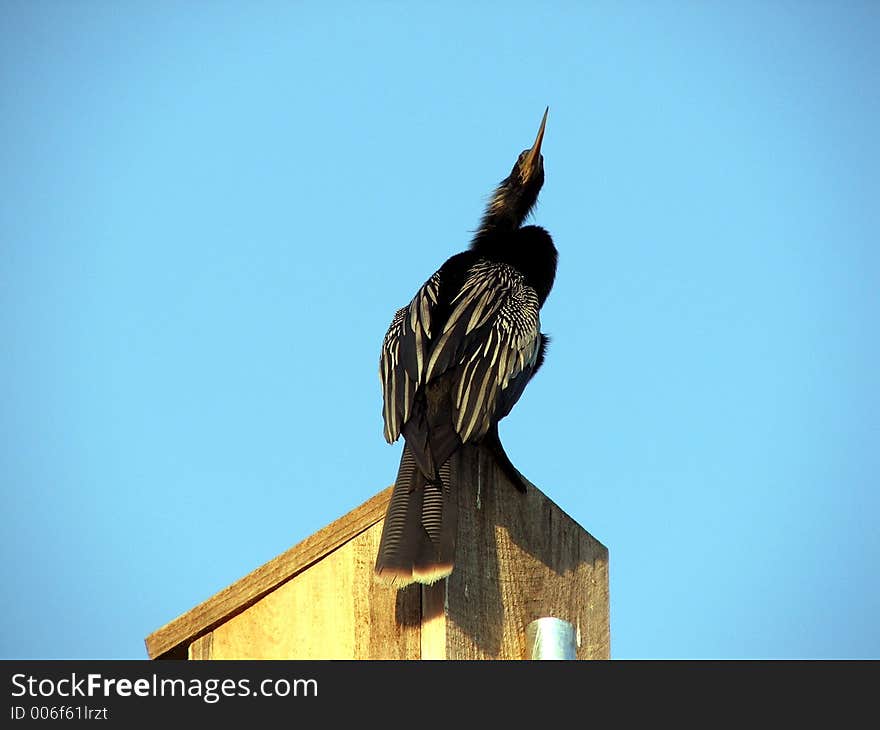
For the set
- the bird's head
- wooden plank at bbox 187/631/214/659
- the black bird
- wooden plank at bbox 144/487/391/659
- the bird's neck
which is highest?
the bird's head

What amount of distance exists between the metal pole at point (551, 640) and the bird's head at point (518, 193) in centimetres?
402

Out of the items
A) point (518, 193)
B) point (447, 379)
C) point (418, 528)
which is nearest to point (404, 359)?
point (447, 379)

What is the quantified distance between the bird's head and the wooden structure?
3.40 m

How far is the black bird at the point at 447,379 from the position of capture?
6.98 metres

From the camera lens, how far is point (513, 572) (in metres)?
7.09

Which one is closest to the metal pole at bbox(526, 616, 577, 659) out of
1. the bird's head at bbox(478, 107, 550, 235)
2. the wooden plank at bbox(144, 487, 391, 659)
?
the wooden plank at bbox(144, 487, 391, 659)

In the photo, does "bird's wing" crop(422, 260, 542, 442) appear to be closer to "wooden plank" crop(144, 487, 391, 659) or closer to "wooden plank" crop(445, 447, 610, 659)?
"wooden plank" crop(445, 447, 610, 659)

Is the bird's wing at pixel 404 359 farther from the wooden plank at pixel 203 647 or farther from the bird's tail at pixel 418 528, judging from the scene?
the wooden plank at pixel 203 647

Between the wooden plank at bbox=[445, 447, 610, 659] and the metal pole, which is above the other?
the wooden plank at bbox=[445, 447, 610, 659]

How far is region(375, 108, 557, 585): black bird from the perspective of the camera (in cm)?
698
